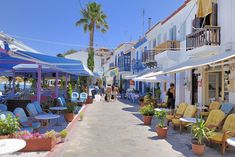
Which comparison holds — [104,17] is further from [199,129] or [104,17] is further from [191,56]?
[199,129]

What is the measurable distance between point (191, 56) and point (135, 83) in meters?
19.3

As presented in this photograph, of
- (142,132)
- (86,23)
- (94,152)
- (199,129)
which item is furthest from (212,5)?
(86,23)

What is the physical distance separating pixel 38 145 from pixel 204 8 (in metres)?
11.3

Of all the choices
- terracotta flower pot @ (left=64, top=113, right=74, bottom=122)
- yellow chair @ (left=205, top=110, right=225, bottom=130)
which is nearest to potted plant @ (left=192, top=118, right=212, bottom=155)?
yellow chair @ (left=205, top=110, right=225, bottom=130)

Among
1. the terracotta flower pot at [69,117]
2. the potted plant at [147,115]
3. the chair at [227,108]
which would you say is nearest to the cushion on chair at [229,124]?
the chair at [227,108]

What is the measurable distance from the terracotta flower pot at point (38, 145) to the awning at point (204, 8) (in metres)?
10.6

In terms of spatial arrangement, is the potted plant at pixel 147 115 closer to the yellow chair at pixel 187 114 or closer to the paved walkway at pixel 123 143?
the paved walkway at pixel 123 143

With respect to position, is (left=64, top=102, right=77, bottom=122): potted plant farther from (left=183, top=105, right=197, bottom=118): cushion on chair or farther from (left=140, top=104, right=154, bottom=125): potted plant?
(left=183, top=105, right=197, bottom=118): cushion on chair

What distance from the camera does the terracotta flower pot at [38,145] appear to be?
709 centimetres

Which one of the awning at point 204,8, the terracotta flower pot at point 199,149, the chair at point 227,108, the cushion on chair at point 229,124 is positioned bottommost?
the terracotta flower pot at point 199,149

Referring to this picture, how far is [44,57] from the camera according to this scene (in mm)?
8867

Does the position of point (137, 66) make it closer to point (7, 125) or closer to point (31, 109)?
point (31, 109)

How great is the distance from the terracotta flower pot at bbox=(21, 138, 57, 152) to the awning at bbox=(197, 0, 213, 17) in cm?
1064

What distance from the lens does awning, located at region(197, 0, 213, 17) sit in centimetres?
1393
